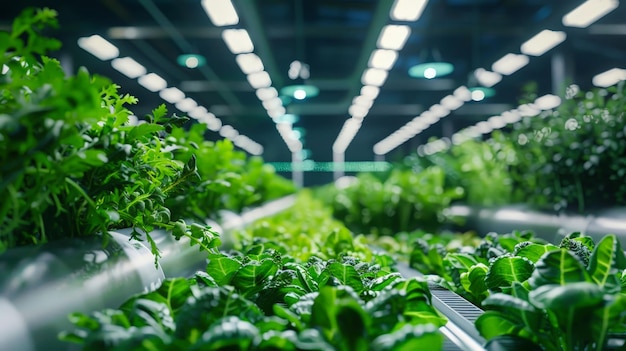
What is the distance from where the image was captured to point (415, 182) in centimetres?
450

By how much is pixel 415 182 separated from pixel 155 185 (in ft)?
11.9

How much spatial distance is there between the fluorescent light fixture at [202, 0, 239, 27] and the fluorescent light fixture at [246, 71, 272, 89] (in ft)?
7.94

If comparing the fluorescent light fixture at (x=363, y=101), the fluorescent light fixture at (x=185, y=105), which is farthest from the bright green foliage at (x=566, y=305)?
the fluorescent light fixture at (x=363, y=101)

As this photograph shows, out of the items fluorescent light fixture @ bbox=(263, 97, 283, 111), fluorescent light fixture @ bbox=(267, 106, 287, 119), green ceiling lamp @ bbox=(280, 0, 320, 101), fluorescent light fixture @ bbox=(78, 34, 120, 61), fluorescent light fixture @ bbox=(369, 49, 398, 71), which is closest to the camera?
fluorescent light fixture @ bbox=(78, 34, 120, 61)

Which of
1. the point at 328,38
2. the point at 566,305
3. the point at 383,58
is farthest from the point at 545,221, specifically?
the point at 328,38

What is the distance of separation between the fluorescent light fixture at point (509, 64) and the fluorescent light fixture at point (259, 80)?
3687mm

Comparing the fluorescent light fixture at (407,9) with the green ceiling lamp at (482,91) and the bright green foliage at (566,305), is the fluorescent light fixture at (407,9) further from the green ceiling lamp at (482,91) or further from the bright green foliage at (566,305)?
the bright green foliage at (566,305)

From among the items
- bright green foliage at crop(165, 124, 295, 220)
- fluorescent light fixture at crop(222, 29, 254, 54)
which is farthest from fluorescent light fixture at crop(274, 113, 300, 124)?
bright green foliage at crop(165, 124, 295, 220)

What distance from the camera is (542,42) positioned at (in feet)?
20.6

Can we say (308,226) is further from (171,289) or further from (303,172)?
(303,172)

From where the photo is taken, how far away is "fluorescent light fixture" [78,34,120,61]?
5762 millimetres

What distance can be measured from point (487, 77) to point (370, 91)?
7.24ft

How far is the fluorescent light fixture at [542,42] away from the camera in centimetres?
597

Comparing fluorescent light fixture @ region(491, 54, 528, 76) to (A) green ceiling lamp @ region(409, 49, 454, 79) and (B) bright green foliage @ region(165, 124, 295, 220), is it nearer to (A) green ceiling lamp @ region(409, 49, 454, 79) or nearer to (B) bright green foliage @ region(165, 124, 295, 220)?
(A) green ceiling lamp @ region(409, 49, 454, 79)
